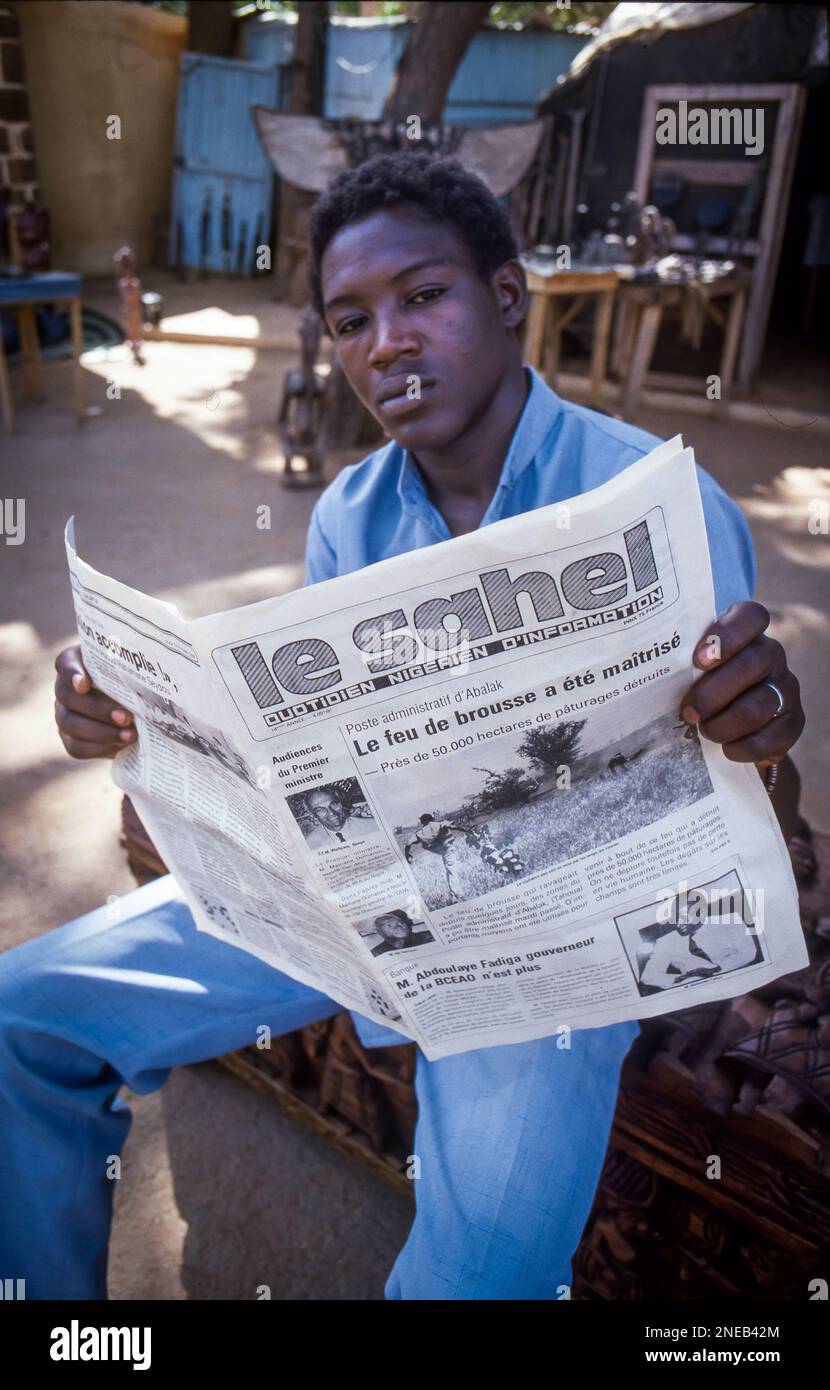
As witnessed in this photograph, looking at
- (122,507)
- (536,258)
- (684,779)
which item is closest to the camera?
(684,779)

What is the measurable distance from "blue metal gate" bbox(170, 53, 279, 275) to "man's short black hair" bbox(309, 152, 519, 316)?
947cm

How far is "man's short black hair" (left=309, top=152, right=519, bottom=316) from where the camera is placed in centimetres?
118

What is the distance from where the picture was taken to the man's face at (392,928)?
915mm

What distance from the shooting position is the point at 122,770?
1.06 m

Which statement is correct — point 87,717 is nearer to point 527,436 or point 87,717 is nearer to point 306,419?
point 527,436

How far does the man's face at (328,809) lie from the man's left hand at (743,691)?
322 mm

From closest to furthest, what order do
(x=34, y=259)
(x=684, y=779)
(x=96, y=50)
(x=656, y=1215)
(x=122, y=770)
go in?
(x=684, y=779) < (x=122, y=770) < (x=656, y=1215) < (x=34, y=259) < (x=96, y=50)

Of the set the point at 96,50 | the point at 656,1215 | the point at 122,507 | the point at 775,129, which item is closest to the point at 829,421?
the point at 775,129

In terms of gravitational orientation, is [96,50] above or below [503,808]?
above

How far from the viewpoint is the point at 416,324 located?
3.74ft

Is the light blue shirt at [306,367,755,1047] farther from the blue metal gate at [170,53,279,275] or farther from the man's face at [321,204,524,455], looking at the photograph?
the blue metal gate at [170,53,279,275]

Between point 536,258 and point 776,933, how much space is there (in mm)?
5064

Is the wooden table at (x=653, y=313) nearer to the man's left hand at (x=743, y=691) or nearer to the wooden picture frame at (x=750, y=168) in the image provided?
the wooden picture frame at (x=750, y=168)

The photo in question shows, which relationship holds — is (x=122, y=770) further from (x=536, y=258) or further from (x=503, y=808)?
(x=536, y=258)
